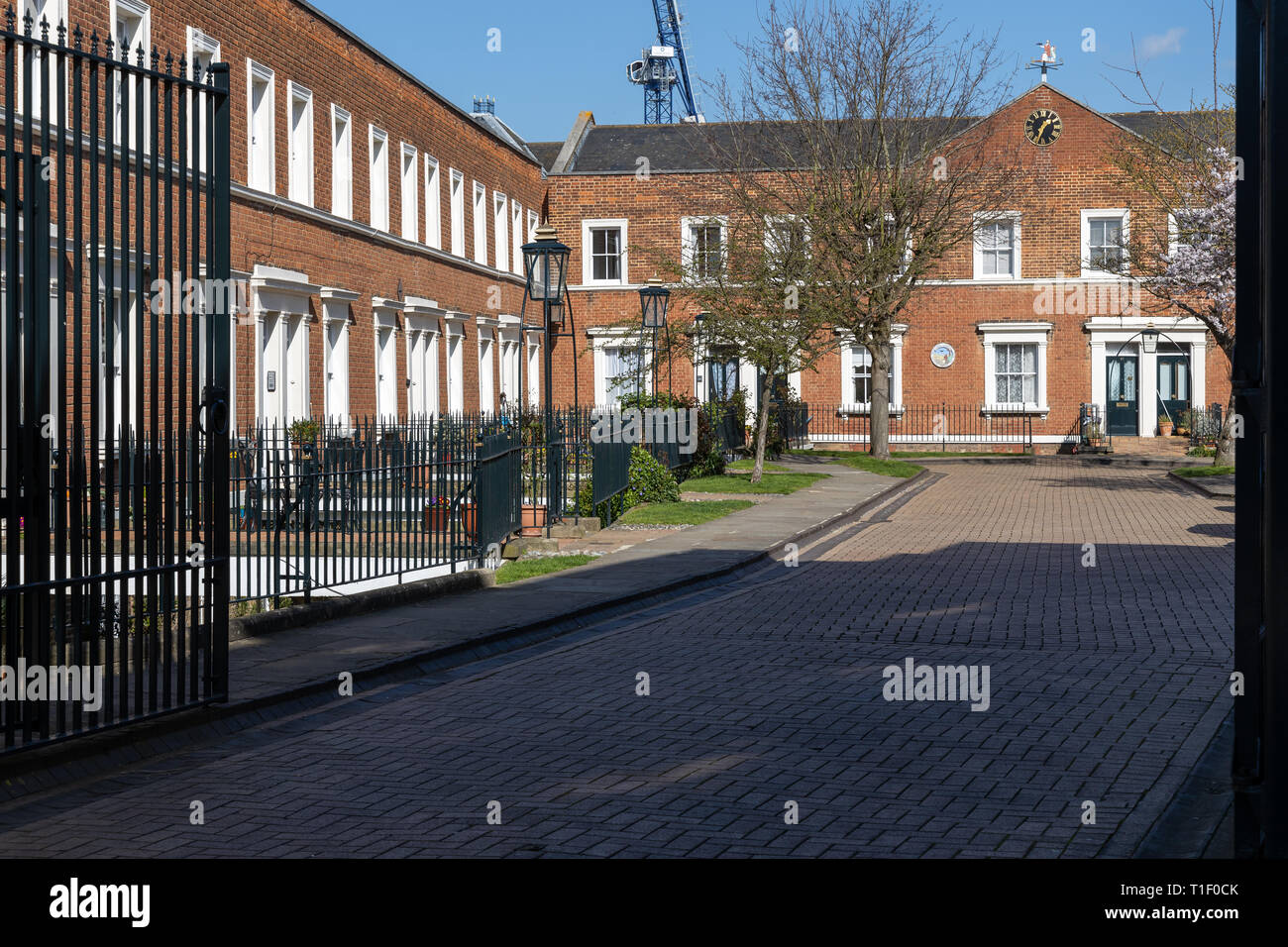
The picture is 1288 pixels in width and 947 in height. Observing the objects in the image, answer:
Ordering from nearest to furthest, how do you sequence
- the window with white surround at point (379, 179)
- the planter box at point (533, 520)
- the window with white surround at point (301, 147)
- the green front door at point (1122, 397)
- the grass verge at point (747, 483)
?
the planter box at point (533, 520)
the grass verge at point (747, 483)
the window with white surround at point (301, 147)
the window with white surround at point (379, 179)
the green front door at point (1122, 397)

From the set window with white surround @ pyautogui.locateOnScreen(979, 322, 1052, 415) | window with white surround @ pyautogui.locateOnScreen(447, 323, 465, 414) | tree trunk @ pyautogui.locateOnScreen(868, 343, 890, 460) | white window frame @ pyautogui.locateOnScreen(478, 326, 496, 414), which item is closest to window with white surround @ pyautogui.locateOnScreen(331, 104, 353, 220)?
window with white surround @ pyautogui.locateOnScreen(447, 323, 465, 414)

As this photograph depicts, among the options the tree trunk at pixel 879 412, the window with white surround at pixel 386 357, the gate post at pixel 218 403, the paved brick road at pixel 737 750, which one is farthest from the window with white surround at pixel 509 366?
the gate post at pixel 218 403

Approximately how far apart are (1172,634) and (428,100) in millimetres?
27382

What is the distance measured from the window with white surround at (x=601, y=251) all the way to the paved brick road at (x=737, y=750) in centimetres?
3317

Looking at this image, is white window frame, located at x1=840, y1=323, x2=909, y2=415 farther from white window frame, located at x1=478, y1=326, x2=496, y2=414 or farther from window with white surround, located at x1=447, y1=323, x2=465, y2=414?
window with white surround, located at x1=447, y1=323, x2=465, y2=414

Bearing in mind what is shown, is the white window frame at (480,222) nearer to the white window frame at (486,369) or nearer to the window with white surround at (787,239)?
the white window frame at (486,369)

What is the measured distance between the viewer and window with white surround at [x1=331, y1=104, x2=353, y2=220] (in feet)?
96.1

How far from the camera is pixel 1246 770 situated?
623 cm

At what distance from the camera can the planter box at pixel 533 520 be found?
61.6 ft

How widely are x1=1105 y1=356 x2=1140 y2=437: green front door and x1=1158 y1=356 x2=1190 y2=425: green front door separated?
28.4 inches

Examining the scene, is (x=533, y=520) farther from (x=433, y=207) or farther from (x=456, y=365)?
(x=456, y=365)

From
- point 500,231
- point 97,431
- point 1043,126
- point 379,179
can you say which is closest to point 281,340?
point 379,179
